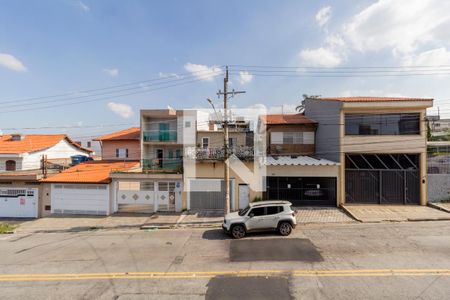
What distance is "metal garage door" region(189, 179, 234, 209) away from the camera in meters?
18.7

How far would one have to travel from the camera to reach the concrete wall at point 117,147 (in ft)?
88.7

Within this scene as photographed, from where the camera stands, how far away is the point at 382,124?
19.0 meters

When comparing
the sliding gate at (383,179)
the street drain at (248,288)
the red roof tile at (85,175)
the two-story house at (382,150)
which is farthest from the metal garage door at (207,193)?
the street drain at (248,288)

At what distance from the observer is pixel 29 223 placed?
17.3m

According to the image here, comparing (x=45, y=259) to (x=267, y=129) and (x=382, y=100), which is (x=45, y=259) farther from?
(x=382, y=100)

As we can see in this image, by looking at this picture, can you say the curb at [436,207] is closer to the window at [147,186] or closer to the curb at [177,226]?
the curb at [177,226]

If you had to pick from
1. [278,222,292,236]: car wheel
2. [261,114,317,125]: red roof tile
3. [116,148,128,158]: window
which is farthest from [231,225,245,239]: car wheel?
[116,148,128,158]: window

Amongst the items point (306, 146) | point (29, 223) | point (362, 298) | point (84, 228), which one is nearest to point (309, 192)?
point (306, 146)

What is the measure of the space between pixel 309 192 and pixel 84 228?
15.6m

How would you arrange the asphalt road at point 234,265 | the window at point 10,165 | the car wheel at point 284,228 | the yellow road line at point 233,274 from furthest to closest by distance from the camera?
the window at point 10,165
the car wheel at point 284,228
the yellow road line at point 233,274
the asphalt road at point 234,265

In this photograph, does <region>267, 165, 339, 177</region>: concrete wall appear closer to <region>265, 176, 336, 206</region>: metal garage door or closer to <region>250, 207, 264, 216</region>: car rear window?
<region>265, 176, 336, 206</region>: metal garage door

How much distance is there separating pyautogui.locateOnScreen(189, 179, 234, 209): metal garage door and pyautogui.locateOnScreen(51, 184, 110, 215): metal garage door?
20.5ft

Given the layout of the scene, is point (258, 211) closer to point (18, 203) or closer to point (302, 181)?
point (302, 181)

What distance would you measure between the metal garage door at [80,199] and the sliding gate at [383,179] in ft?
59.2
